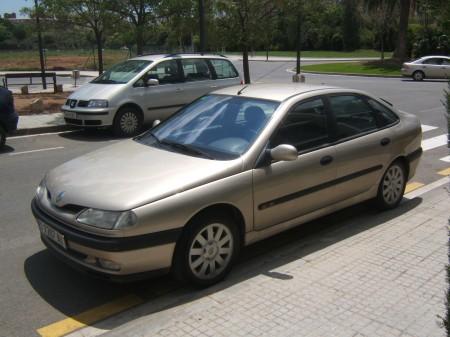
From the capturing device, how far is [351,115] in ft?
18.2

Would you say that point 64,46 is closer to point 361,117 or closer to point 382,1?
point 382,1

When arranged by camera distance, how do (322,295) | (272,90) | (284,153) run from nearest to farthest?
(322,295)
(284,153)
(272,90)

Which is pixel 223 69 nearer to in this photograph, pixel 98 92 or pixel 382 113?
pixel 98 92

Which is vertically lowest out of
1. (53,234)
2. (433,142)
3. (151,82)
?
(433,142)

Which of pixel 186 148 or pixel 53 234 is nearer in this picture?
pixel 53 234

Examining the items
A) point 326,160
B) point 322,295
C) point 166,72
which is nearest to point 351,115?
point 326,160

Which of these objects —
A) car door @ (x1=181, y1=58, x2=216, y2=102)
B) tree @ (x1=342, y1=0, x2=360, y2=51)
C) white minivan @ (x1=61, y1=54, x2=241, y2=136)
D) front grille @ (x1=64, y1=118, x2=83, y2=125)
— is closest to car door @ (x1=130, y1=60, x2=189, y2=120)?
white minivan @ (x1=61, y1=54, x2=241, y2=136)

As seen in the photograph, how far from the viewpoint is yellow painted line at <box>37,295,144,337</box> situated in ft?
11.9

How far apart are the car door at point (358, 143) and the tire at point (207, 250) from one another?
4.85 ft

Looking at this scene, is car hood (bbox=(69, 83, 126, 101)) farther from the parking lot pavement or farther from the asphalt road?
the parking lot pavement

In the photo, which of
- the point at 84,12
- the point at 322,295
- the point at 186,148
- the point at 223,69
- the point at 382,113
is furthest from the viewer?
the point at 84,12

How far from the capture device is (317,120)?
514 cm

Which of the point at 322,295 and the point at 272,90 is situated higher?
the point at 272,90

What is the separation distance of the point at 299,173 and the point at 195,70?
25.6ft
